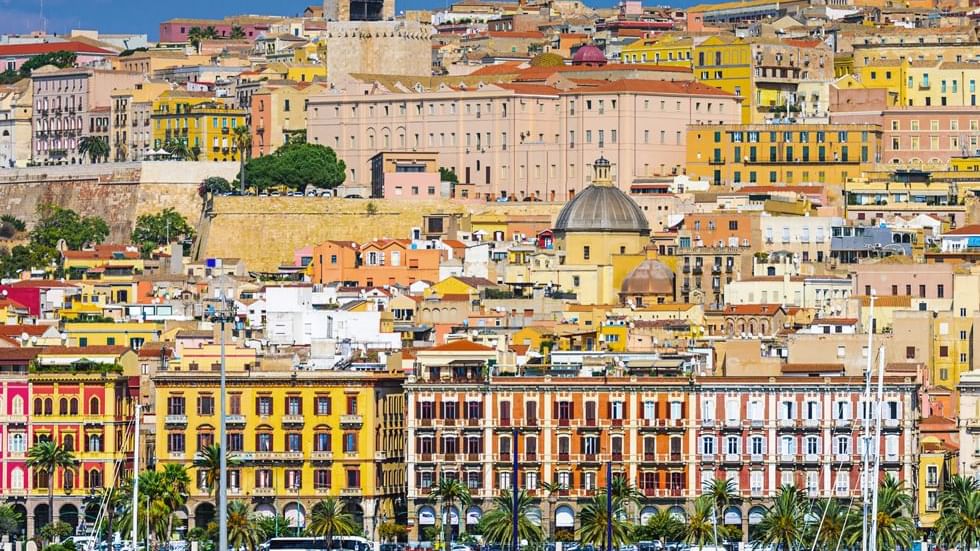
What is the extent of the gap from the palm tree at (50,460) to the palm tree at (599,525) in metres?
14.0

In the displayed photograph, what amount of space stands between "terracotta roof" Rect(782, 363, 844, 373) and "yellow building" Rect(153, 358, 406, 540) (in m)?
10.4

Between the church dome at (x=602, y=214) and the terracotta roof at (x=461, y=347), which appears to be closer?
the terracotta roof at (x=461, y=347)

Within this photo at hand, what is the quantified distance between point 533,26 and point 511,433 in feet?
344

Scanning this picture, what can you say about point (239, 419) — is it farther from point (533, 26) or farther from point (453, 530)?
point (533, 26)

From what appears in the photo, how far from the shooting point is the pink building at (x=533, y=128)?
139 metres

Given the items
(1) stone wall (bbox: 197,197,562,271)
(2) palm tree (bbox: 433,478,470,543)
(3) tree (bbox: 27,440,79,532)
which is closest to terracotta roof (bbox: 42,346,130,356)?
(3) tree (bbox: 27,440,79,532)

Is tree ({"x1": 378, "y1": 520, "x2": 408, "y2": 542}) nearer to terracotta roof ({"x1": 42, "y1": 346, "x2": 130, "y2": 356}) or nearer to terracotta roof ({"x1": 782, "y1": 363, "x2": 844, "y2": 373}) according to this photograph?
terracotta roof ({"x1": 782, "y1": 363, "x2": 844, "y2": 373})

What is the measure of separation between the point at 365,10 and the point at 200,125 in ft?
32.1

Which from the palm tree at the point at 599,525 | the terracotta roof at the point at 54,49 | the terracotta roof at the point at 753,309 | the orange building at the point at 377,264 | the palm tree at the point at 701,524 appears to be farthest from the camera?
the terracotta roof at the point at 54,49

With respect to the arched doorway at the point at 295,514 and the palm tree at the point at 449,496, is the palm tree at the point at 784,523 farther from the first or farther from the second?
the arched doorway at the point at 295,514

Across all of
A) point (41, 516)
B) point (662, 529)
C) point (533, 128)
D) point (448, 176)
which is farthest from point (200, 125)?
point (662, 529)

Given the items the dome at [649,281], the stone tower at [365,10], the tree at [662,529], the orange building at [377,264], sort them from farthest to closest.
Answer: the stone tower at [365,10]
the orange building at [377,264]
the dome at [649,281]
the tree at [662,529]

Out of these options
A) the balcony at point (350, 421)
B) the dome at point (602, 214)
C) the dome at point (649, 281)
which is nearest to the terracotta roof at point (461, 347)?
the balcony at point (350, 421)

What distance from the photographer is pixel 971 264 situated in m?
106
